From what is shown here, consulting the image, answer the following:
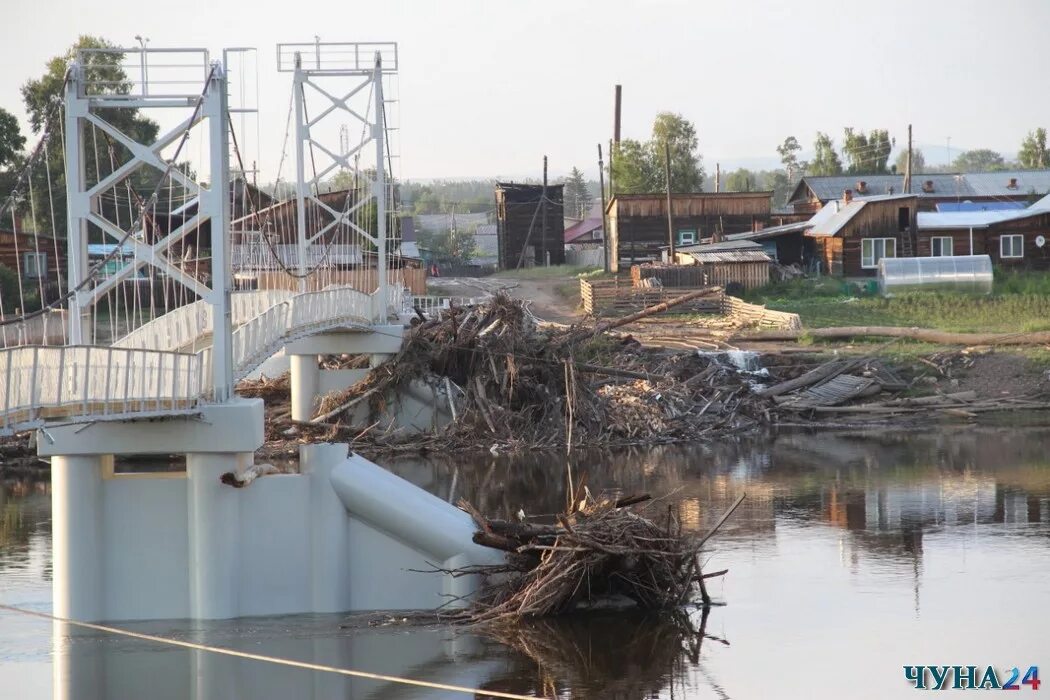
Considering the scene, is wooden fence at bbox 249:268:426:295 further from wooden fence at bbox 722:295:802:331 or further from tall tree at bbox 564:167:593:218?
tall tree at bbox 564:167:593:218

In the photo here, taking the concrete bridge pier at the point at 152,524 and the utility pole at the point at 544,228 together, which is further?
the utility pole at the point at 544,228

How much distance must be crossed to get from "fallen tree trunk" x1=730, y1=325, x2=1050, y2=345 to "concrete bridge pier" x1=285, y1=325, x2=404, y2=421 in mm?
12071

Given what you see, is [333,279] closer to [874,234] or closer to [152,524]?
[874,234]

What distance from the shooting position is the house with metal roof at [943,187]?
7569 cm

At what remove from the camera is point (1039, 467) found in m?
32.5

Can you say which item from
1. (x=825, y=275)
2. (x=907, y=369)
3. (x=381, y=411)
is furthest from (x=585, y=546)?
(x=825, y=275)

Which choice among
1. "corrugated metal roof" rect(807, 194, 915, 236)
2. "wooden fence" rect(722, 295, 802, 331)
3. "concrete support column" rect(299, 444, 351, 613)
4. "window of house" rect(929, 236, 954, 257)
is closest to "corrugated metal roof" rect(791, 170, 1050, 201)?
"corrugated metal roof" rect(807, 194, 915, 236)

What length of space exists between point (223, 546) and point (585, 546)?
191 inches

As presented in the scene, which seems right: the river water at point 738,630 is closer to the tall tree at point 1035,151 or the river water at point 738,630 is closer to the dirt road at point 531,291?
the dirt road at point 531,291

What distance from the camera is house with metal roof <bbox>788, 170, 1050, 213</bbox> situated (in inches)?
2980

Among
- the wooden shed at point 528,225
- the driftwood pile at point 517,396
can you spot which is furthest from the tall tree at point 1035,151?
the driftwood pile at point 517,396

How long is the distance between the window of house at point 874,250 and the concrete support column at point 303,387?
32397 millimetres

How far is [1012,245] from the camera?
64.6 m

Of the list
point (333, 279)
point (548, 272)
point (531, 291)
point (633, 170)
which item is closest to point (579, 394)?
point (333, 279)
